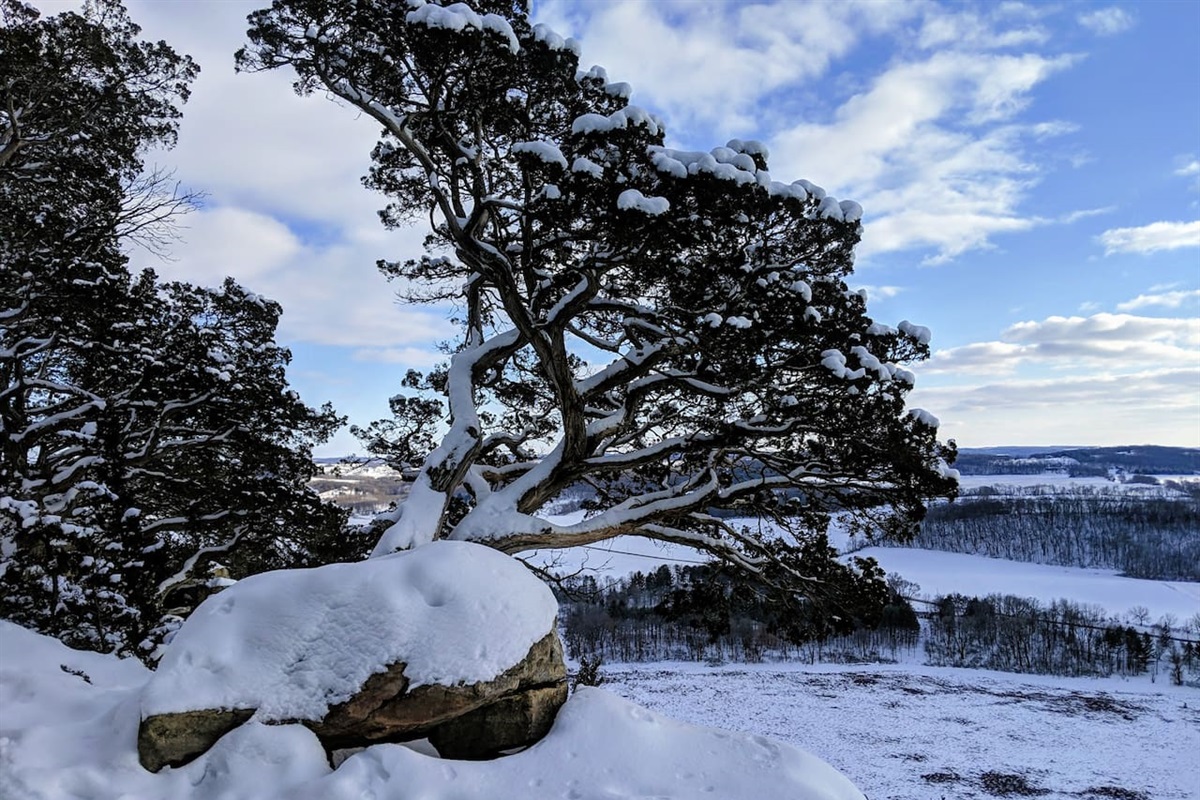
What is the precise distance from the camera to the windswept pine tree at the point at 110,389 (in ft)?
19.6

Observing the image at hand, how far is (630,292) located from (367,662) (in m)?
5.34

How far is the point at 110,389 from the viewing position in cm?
881

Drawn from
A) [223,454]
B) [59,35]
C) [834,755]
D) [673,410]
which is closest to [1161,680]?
[834,755]

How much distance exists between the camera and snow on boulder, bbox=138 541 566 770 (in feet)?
10.8

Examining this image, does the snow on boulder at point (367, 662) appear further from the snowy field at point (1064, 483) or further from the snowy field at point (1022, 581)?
the snowy field at point (1064, 483)

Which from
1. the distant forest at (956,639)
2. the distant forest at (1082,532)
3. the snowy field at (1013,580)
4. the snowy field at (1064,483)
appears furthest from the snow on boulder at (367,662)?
the snowy field at (1064,483)

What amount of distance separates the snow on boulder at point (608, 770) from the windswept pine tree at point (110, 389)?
4.15 meters

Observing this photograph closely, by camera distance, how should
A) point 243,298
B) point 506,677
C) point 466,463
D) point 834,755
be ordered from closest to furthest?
point 506,677 → point 466,463 → point 243,298 → point 834,755

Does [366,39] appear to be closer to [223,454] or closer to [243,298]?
[243,298]

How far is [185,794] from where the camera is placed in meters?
2.97

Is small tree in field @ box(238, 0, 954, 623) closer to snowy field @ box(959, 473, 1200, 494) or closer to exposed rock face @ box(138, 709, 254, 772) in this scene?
exposed rock face @ box(138, 709, 254, 772)

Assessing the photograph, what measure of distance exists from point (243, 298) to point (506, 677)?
8.22 m

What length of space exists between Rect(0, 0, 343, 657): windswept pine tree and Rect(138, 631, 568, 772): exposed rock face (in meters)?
3.23

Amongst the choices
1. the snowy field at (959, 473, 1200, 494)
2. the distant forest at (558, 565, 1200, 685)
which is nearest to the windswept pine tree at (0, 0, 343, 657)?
the distant forest at (558, 565, 1200, 685)
